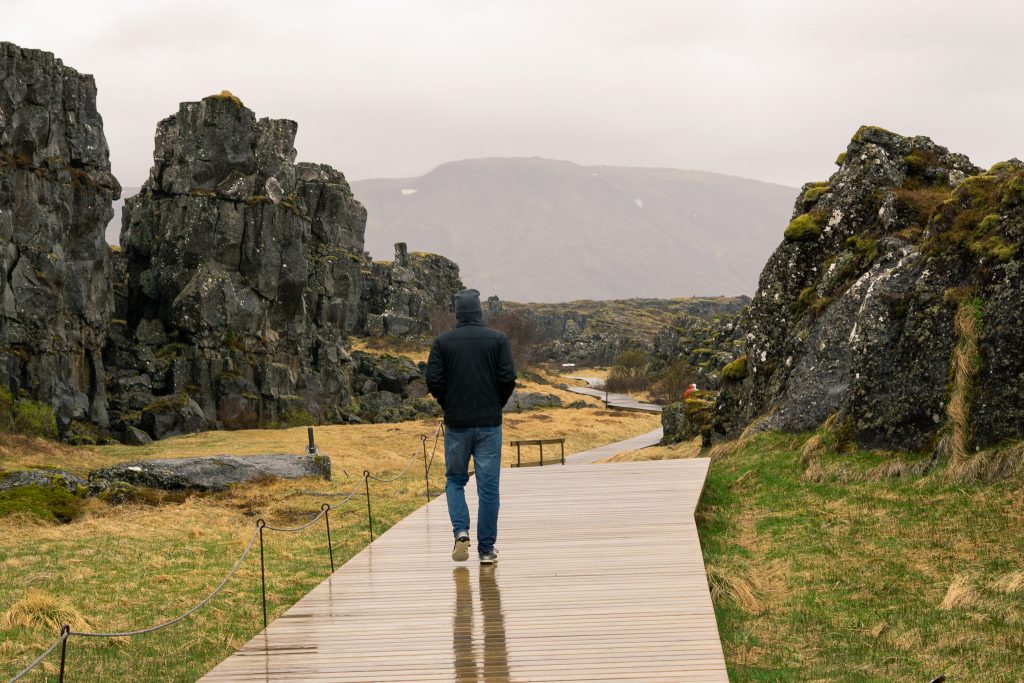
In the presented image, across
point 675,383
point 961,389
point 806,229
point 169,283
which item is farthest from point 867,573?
point 675,383

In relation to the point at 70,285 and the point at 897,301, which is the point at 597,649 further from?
the point at 70,285

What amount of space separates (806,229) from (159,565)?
Result: 17.3 meters

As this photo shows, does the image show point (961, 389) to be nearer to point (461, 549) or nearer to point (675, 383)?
point (461, 549)

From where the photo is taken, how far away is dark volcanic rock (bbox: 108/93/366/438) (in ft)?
182

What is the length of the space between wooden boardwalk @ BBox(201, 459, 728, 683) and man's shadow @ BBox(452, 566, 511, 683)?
0.05 feet

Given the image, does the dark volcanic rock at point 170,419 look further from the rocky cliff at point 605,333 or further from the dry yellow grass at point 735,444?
the rocky cliff at point 605,333

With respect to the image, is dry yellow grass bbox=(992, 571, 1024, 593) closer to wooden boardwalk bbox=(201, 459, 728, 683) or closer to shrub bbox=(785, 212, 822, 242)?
wooden boardwalk bbox=(201, 459, 728, 683)

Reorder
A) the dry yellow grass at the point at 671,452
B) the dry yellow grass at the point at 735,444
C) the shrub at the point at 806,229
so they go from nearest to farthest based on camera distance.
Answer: the dry yellow grass at the point at 735,444
the shrub at the point at 806,229
the dry yellow grass at the point at 671,452

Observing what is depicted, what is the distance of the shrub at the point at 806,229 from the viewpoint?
82.1 feet

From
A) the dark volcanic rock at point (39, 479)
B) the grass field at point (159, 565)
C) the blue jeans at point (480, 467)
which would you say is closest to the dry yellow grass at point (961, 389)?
the blue jeans at point (480, 467)

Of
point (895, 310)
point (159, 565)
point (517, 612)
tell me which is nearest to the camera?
point (517, 612)

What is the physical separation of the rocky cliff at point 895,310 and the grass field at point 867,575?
1094mm

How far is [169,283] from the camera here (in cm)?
5741

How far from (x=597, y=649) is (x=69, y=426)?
42.7 m
